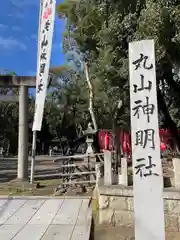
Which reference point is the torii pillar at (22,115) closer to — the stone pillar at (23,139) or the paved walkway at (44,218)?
the stone pillar at (23,139)

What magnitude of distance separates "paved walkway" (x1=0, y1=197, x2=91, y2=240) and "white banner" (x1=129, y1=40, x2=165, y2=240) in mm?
2000

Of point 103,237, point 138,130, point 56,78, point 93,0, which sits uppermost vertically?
point 56,78

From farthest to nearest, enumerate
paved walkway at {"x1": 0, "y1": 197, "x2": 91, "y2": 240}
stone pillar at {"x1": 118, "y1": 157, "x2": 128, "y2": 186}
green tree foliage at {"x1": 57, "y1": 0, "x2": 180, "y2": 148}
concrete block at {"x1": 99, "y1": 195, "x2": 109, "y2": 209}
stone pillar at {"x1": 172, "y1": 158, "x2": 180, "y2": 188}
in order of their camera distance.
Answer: green tree foliage at {"x1": 57, "y1": 0, "x2": 180, "y2": 148}
stone pillar at {"x1": 118, "y1": 157, "x2": 128, "y2": 186}
concrete block at {"x1": 99, "y1": 195, "x2": 109, "y2": 209}
stone pillar at {"x1": 172, "y1": 158, "x2": 180, "y2": 188}
paved walkway at {"x1": 0, "y1": 197, "x2": 91, "y2": 240}

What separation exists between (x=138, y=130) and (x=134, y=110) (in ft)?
0.79

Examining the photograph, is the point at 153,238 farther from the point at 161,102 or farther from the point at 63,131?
the point at 63,131

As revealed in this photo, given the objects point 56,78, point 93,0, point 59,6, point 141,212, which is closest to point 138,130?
point 141,212

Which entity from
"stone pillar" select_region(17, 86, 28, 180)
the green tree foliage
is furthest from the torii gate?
the green tree foliage

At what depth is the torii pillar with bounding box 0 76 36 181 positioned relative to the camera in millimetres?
12719

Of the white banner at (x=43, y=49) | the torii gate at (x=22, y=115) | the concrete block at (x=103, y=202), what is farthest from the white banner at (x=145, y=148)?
the torii gate at (x=22, y=115)

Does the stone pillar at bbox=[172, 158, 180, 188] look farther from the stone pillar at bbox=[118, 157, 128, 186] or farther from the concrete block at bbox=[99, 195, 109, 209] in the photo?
the concrete block at bbox=[99, 195, 109, 209]

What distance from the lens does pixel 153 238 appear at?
3480 mm

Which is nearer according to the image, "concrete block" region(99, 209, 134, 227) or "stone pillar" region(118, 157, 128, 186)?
"concrete block" region(99, 209, 134, 227)

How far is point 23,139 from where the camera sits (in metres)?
12.8

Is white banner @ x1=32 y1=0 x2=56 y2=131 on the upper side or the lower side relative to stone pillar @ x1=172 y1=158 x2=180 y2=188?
upper
